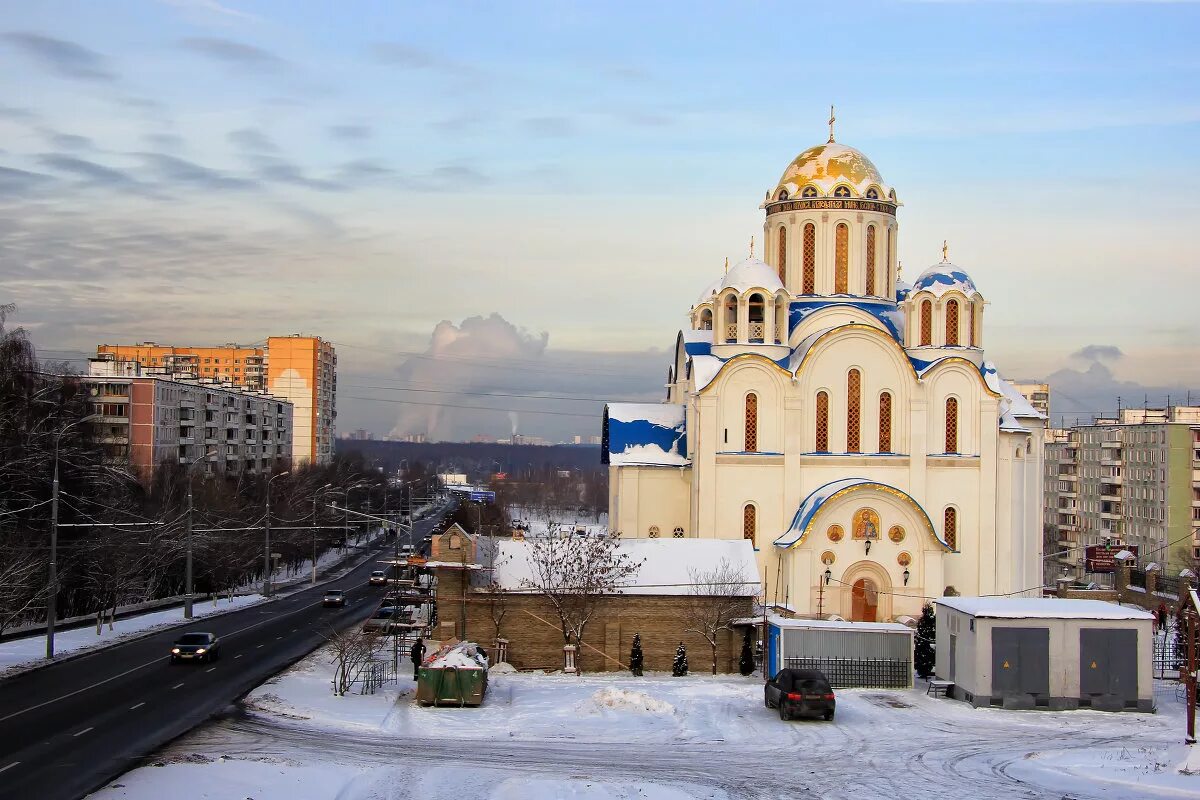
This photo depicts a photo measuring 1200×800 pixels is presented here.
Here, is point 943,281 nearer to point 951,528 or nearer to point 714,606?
point 951,528

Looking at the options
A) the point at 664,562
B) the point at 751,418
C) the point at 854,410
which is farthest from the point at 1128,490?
the point at 664,562

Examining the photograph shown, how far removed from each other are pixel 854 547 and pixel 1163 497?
39149mm

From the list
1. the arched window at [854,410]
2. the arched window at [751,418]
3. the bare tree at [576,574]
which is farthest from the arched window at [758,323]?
the bare tree at [576,574]

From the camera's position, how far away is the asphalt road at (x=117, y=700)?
21.0m

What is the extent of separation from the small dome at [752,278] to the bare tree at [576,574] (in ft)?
43.7

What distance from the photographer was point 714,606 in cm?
3409

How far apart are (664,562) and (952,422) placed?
1466cm

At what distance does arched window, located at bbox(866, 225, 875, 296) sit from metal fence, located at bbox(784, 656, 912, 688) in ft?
67.6

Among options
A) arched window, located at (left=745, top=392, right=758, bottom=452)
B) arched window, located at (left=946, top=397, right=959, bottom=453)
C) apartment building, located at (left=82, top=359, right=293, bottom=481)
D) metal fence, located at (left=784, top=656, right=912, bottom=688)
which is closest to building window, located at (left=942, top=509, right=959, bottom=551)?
arched window, located at (left=946, top=397, right=959, bottom=453)

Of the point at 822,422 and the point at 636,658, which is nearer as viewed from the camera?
the point at 636,658

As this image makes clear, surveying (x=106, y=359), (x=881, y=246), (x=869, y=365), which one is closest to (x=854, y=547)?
(x=869, y=365)

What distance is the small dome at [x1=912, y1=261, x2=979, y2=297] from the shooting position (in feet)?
152

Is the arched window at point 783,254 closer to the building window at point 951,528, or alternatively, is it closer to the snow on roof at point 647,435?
the snow on roof at point 647,435

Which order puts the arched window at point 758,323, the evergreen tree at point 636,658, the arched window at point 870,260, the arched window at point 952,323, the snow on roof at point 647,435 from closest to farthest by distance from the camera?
the evergreen tree at point 636,658, the arched window at point 758,323, the arched window at point 952,323, the snow on roof at point 647,435, the arched window at point 870,260
